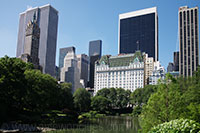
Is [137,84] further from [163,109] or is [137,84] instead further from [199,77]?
Result: [163,109]

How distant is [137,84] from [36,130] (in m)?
139

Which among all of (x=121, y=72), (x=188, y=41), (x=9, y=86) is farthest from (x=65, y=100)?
(x=188, y=41)

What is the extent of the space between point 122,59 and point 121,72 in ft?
40.1

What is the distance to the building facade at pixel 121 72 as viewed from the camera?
17075 cm

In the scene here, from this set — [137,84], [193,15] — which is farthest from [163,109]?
[193,15]

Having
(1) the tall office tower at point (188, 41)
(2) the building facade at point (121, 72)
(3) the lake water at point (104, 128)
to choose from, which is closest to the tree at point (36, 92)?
(3) the lake water at point (104, 128)

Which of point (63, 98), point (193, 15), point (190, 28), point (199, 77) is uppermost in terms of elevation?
point (193, 15)

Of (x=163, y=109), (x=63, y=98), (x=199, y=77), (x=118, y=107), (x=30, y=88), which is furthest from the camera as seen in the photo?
(x=118, y=107)

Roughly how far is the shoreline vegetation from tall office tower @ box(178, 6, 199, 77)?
255ft

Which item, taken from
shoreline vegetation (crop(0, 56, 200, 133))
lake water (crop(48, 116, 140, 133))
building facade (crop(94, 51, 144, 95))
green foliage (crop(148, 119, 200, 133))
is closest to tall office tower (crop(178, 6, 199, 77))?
building facade (crop(94, 51, 144, 95))

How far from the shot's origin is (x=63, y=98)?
7981 cm

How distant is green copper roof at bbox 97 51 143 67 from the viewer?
6826 inches

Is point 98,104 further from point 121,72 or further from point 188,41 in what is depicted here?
point 188,41

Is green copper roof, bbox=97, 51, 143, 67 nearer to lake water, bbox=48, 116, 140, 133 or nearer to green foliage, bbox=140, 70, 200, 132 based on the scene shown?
lake water, bbox=48, 116, 140, 133
